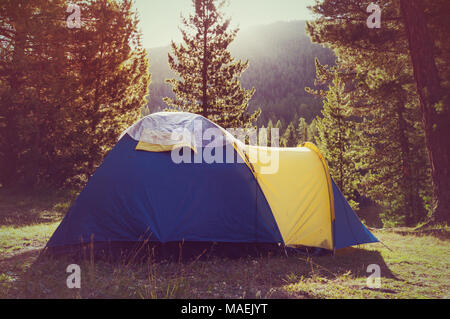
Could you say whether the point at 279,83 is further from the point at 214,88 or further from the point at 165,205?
the point at 165,205

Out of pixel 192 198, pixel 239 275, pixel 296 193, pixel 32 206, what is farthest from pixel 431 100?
pixel 32 206

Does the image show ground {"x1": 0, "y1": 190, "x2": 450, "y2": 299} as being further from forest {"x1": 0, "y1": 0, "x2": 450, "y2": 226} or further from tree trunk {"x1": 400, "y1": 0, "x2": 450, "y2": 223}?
forest {"x1": 0, "y1": 0, "x2": 450, "y2": 226}

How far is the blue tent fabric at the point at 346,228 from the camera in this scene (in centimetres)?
619

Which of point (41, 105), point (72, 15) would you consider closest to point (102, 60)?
Answer: point (72, 15)

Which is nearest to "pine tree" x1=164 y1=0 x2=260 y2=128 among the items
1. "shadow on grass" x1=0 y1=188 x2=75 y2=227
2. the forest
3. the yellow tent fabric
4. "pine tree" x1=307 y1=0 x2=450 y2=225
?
the forest

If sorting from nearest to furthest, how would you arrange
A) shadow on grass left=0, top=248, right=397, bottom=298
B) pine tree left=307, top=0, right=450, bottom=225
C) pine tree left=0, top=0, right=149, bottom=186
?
shadow on grass left=0, top=248, right=397, bottom=298 < pine tree left=307, top=0, right=450, bottom=225 < pine tree left=0, top=0, right=149, bottom=186

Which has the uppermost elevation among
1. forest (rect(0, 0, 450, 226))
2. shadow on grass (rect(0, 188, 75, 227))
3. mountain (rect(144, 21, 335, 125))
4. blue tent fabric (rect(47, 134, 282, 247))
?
mountain (rect(144, 21, 335, 125))

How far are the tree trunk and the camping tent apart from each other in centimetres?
392

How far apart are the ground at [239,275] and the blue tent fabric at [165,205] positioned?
481mm

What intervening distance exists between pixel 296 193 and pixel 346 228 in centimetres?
124

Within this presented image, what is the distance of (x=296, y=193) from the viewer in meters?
6.30

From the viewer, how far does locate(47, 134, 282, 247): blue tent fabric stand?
5.41 m

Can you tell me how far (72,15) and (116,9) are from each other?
2323mm
